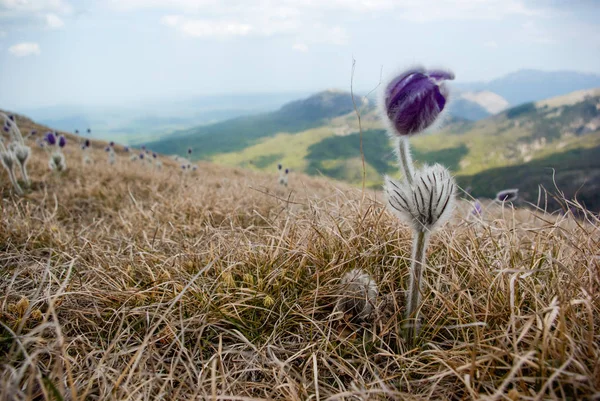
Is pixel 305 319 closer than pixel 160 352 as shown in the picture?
No

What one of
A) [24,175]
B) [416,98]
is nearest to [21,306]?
[416,98]

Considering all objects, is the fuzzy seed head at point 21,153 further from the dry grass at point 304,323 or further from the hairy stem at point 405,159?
the hairy stem at point 405,159

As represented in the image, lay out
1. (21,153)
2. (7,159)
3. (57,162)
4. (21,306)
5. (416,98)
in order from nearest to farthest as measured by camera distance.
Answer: (416,98), (21,306), (7,159), (21,153), (57,162)

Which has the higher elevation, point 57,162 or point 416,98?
point 416,98

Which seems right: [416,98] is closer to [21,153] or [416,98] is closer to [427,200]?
[427,200]

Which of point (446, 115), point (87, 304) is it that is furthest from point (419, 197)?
point (87, 304)

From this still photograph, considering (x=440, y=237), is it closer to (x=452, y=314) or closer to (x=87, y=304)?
(x=452, y=314)

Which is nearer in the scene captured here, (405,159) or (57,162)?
(405,159)
